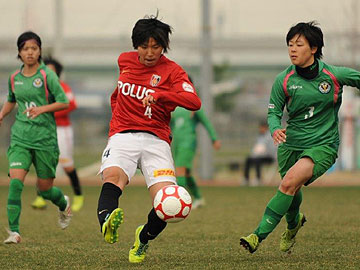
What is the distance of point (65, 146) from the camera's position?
1313cm

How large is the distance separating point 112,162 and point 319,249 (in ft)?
7.57

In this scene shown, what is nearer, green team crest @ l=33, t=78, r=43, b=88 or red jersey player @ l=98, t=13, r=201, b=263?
red jersey player @ l=98, t=13, r=201, b=263

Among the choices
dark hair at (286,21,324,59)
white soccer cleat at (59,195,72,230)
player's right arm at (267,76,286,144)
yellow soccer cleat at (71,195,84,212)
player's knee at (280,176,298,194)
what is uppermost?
dark hair at (286,21,324,59)

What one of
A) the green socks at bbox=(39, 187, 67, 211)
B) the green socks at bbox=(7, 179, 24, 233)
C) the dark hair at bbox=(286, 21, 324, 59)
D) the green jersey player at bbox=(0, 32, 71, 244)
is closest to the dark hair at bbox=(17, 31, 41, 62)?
the green jersey player at bbox=(0, 32, 71, 244)

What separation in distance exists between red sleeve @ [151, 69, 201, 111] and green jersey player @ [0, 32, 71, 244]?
233 centimetres

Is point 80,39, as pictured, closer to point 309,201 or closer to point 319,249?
point 309,201

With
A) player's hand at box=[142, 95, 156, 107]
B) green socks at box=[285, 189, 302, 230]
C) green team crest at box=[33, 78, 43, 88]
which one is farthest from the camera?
green team crest at box=[33, 78, 43, 88]

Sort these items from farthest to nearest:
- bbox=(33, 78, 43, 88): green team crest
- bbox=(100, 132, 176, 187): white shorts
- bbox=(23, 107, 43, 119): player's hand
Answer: bbox=(33, 78, 43, 88): green team crest
bbox=(23, 107, 43, 119): player's hand
bbox=(100, 132, 176, 187): white shorts

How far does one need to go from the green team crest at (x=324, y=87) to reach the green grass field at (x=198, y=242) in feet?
4.52

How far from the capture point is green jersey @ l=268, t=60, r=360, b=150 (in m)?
7.06

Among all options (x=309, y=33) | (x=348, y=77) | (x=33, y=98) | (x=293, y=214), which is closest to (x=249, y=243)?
(x=293, y=214)

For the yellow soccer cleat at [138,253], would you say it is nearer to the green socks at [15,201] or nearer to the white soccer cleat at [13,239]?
the white soccer cleat at [13,239]

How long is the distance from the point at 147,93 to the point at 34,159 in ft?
8.99

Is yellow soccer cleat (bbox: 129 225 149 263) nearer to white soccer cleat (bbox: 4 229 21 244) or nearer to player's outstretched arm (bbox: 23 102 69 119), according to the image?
white soccer cleat (bbox: 4 229 21 244)
